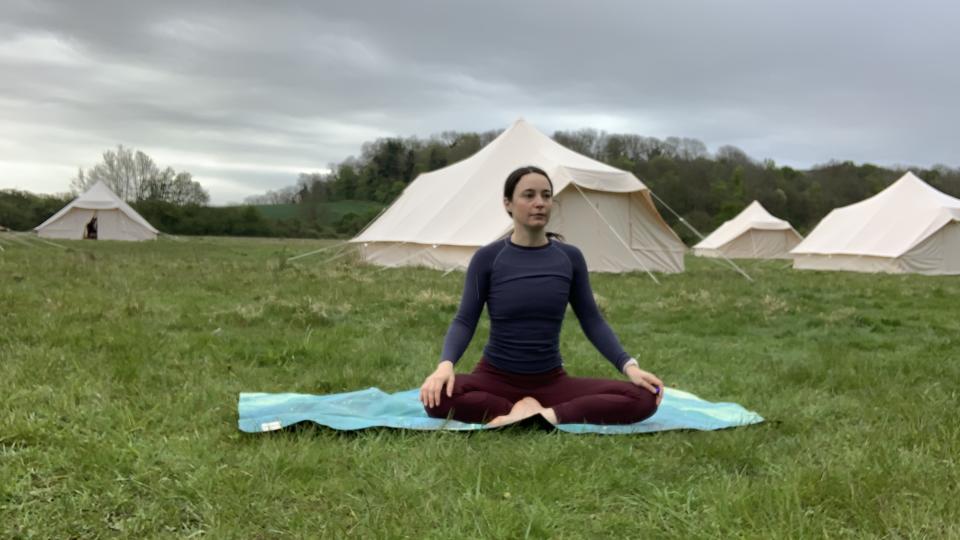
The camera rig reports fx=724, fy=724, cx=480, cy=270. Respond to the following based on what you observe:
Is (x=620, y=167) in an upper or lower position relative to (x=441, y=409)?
upper

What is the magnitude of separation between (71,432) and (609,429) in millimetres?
2082

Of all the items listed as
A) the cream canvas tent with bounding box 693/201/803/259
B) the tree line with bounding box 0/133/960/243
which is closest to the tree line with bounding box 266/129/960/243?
the tree line with bounding box 0/133/960/243

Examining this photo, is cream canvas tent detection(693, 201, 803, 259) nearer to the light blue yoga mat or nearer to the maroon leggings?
the light blue yoga mat

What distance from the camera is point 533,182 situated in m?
3.06

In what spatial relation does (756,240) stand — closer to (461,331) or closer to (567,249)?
(567,249)

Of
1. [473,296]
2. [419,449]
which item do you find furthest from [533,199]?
[419,449]

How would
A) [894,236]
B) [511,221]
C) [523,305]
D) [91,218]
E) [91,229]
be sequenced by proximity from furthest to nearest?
1. [91,229]
2. [91,218]
3. [894,236]
4. [511,221]
5. [523,305]

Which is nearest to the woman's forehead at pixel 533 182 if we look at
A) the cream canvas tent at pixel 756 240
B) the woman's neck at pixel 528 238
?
the woman's neck at pixel 528 238

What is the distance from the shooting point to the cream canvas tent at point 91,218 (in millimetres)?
29734

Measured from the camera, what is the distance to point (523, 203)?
309cm

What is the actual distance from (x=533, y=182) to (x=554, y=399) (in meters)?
0.96

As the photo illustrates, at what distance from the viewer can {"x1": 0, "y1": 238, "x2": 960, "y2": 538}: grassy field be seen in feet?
6.68

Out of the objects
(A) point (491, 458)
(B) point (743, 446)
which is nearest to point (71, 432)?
(A) point (491, 458)

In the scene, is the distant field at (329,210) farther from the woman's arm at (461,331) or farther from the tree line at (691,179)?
the woman's arm at (461,331)
